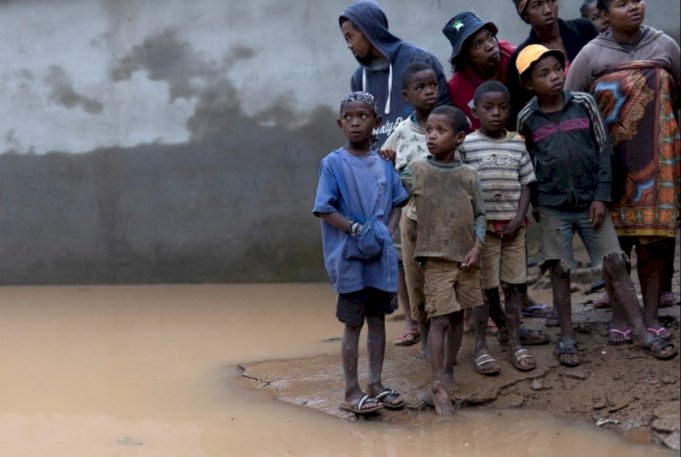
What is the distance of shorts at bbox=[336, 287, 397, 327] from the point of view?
437 cm

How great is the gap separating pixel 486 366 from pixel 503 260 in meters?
0.51

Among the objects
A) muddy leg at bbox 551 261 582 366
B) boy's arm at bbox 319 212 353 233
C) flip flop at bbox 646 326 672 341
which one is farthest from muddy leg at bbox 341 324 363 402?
flip flop at bbox 646 326 672 341

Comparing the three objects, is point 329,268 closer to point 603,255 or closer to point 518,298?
point 518,298

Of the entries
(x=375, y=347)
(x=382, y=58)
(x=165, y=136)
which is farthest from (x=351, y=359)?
(x=165, y=136)

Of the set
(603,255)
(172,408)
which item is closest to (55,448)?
(172,408)

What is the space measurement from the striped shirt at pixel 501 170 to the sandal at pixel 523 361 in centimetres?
64

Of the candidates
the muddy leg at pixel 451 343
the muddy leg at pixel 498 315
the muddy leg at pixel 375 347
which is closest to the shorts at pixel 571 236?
the muddy leg at pixel 498 315

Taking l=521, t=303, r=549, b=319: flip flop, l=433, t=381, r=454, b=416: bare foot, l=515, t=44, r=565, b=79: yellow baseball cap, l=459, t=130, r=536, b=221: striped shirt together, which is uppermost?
l=515, t=44, r=565, b=79: yellow baseball cap

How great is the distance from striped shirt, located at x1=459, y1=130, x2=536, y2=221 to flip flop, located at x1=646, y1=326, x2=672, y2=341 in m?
0.87

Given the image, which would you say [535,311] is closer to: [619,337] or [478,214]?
[619,337]

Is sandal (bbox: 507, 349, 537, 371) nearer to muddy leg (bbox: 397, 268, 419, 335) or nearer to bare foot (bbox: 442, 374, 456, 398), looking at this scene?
bare foot (bbox: 442, 374, 456, 398)

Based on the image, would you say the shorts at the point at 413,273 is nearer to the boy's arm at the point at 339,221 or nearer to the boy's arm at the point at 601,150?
the boy's arm at the point at 339,221

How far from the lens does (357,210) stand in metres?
4.35

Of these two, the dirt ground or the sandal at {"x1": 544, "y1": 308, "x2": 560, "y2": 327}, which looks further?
the sandal at {"x1": 544, "y1": 308, "x2": 560, "y2": 327}
